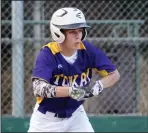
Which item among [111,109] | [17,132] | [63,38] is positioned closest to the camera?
[63,38]

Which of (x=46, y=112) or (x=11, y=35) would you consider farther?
(x=11, y=35)

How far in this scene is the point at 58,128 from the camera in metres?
4.91

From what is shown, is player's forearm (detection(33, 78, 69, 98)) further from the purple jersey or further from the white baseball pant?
the white baseball pant

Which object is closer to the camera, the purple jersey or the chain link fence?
the purple jersey

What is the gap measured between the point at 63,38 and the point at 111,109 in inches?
102

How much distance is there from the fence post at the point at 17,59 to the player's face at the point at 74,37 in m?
1.92

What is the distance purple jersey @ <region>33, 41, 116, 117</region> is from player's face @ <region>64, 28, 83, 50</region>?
18 centimetres

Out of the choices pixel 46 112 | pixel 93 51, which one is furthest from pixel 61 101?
pixel 93 51

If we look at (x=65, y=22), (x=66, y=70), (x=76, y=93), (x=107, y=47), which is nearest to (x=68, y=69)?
(x=66, y=70)

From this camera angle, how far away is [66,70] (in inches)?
191

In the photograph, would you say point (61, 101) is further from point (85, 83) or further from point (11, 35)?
point (11, 35)

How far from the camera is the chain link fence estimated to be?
6.91 meters

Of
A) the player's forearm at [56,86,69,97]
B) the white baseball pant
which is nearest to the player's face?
the player's forearm at [56,86,69,97]

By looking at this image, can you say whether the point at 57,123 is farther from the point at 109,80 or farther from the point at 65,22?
the point at 65,22
